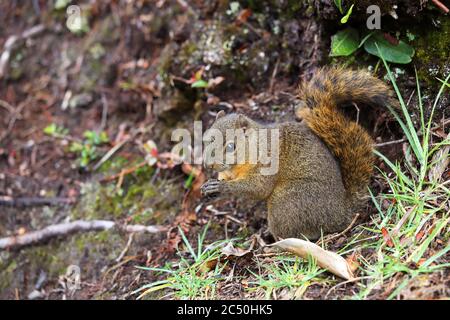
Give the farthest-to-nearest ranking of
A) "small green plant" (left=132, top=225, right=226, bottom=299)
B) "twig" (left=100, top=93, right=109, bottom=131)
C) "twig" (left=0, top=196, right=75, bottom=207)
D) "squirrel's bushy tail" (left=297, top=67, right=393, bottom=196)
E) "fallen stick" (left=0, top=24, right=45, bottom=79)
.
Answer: "fallen stick" (left=0, top=24, right=45, bottom=79)
"twig" (left=100, top=93, right=109, bottom=131)
"twig" (left=0, top=196, right=75, bottom=207)
"squirrel's bushy tail" (left=297, top=67, right=393, bottom=196)
"small green plant" (left=132, top=225, right=226, bottom=299)

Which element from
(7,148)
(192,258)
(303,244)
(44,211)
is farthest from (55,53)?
(303,244)

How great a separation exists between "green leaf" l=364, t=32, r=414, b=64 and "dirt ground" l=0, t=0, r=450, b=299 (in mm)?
89

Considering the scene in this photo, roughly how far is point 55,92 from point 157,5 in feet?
5.19

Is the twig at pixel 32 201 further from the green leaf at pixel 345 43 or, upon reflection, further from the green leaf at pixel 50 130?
the green leaf at pixel 345 43

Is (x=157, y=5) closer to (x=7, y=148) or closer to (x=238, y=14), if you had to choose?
(x=238, y=14)

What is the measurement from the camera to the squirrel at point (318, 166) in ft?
11.1

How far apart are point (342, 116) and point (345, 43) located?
0.63 metres

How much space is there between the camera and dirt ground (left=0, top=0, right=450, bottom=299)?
3.97 m

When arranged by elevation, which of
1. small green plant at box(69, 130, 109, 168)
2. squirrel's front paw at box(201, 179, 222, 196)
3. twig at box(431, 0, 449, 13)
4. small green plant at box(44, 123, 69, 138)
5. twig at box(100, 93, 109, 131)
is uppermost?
twig at box(431, 0, 449, 13)

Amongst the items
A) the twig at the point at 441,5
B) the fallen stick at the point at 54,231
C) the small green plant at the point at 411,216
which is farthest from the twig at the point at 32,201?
the twig at the point at 441,5

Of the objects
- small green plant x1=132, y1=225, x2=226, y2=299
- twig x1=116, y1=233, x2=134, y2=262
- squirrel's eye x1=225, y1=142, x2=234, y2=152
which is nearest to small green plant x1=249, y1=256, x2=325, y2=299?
small green plant x1=132, y1=225, x2=226, y2=299

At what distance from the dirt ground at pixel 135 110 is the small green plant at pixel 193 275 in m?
0.15

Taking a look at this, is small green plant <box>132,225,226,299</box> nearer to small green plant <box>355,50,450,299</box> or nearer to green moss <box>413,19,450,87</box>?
small green plant <box>355,50,450,299</box>

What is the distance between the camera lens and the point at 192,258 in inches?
145
